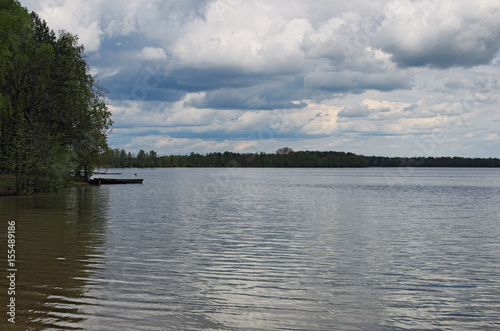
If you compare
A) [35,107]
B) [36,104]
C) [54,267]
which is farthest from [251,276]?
[35,107]

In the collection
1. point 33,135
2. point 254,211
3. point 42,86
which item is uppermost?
point 42,86

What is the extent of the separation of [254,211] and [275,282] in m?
19.6

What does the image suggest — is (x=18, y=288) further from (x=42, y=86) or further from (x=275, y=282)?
(x=42, y=86)

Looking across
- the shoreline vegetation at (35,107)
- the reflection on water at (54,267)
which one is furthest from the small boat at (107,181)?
the reflection on water at (54,267)

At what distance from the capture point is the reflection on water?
7.97 meters

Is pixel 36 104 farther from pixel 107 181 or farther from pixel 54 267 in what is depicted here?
pixel 107 181

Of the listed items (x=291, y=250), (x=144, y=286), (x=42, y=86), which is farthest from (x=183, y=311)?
(x=42, y=86)

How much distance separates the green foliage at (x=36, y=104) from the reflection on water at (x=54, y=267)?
934 cm

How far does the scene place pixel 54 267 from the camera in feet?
38.4

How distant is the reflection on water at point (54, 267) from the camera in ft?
26.2

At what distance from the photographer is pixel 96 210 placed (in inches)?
1163

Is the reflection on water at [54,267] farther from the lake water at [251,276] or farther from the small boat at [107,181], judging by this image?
the small boat at [107,181]

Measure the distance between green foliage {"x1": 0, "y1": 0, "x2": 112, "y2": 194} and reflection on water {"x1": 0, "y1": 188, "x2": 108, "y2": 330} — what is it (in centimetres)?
934

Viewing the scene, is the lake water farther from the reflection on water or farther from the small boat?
the small boat
